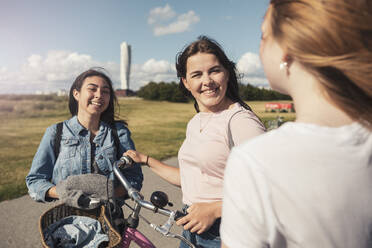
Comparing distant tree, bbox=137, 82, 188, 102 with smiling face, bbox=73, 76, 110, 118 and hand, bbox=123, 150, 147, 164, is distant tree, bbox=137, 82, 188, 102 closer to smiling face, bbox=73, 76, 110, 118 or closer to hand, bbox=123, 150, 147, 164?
smiling face, bbox=73, 76, 110, 118

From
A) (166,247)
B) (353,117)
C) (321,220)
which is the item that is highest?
(353,117)

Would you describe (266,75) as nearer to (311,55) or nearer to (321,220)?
(311,55)

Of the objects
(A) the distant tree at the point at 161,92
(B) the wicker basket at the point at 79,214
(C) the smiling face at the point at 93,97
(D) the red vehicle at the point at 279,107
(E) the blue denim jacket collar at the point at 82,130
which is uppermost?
(A) the distant tree at the point at 161,92

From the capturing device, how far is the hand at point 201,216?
1490 millimetres

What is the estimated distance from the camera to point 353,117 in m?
0.77

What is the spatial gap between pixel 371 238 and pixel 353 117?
0.37 meters

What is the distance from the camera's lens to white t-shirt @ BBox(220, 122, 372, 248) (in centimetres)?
71

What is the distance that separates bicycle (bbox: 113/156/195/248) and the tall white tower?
67.6 m

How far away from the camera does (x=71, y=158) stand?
7.16ft

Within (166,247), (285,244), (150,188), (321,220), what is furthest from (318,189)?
(150,188)

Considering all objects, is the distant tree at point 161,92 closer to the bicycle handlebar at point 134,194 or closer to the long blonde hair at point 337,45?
the bicycle handlebar at point 134,194

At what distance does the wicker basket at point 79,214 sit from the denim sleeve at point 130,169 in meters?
0.53

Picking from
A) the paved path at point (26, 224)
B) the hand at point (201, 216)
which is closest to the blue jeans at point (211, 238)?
the hand at point (201, 216)

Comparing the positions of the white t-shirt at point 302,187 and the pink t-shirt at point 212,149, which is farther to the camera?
the pink t-shirt at point 212,149
